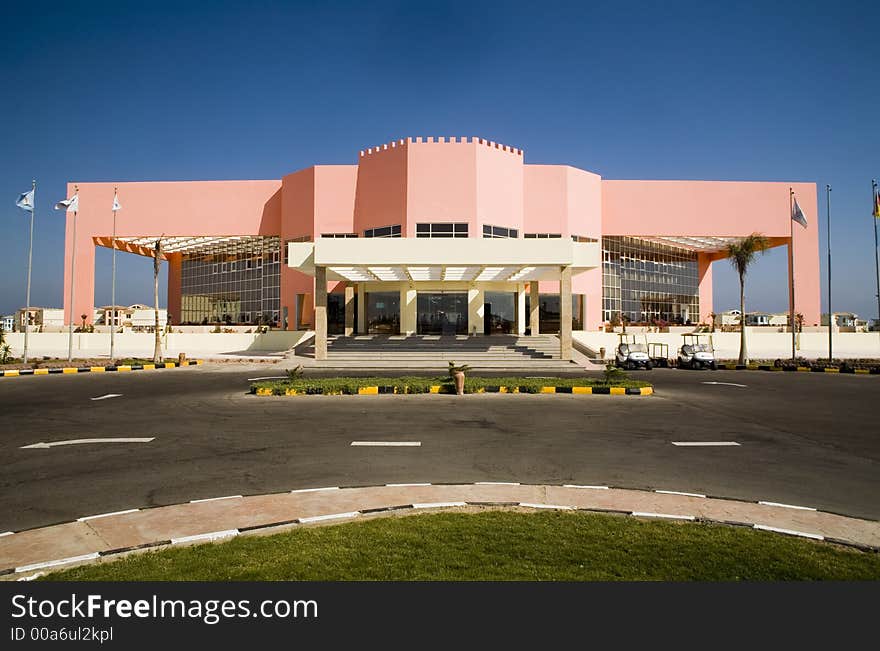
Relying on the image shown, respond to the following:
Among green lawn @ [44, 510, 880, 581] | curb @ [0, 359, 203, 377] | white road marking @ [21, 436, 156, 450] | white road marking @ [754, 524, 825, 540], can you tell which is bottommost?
white road marking @ [21, 436, 156, 450]

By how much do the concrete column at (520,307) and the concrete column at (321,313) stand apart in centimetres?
1513

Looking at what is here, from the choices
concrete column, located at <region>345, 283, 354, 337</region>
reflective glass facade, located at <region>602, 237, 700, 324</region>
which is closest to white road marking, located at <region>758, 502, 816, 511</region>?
concrete column, located at <region>345, 283, 354, 337</region>

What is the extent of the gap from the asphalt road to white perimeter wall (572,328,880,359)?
19125mm

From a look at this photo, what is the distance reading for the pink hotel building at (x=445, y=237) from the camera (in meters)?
31.0

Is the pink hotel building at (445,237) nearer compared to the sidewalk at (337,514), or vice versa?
the sidewalk at (337,514)

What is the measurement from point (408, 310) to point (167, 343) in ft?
58.6

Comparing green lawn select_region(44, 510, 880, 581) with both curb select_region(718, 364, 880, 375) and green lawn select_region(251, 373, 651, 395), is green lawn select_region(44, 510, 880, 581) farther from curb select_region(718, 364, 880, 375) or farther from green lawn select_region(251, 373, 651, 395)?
curb select_region(718, 364, 880, 375)

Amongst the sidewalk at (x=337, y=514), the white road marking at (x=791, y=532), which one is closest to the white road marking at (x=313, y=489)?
the sidewalk at (x=337, y=514)

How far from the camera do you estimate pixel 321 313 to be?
29.7 meters

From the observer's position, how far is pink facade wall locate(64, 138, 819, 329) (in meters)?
37.2

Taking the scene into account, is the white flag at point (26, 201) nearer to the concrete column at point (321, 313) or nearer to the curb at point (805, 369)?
the concrete column at point (321, 313)

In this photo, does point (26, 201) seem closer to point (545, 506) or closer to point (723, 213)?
point (545, 506)

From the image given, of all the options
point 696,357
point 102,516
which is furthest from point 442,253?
point 102,516

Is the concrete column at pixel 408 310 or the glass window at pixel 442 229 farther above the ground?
the glass window at pixel 442 229
